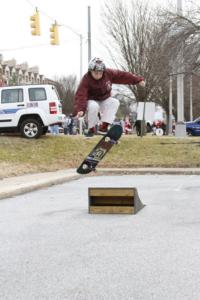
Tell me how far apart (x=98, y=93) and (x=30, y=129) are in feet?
41.0

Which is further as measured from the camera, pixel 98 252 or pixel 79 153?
pixel 79 153

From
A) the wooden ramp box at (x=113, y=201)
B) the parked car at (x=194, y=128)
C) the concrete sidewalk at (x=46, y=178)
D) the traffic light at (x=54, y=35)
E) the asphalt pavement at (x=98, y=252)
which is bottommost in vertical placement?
the concrete sidewalk at (x=46, y=178)

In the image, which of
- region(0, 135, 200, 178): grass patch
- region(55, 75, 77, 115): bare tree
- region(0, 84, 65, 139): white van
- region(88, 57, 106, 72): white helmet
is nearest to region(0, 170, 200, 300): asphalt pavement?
region(88, 57, 106, 72): white helmet

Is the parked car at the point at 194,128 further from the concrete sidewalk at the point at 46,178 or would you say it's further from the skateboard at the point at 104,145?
the skateboard at the point at 104,145

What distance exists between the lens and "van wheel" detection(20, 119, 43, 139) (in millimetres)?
22156

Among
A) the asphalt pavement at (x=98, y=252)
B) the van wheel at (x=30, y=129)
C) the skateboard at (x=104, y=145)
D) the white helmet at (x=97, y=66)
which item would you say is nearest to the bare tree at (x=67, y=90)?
the van wheel at (x=30, y=129)

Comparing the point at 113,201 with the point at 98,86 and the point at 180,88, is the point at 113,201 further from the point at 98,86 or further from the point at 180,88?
the point at 180,88

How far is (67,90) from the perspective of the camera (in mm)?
97688

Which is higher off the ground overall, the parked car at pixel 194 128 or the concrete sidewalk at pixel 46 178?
the parked car at pixel 194 128

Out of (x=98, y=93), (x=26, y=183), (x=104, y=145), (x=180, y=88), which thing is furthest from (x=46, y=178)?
(x=180, y=88)

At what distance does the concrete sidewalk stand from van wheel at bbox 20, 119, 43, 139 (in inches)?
123

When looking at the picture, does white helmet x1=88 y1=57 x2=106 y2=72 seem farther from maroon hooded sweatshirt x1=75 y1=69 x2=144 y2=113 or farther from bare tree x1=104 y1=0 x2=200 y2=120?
bare tree x1=104 y1=0 x2=200 y2=120

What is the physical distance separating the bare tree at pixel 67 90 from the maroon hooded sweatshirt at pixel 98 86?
3130 inches

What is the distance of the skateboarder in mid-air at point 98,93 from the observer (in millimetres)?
9945
